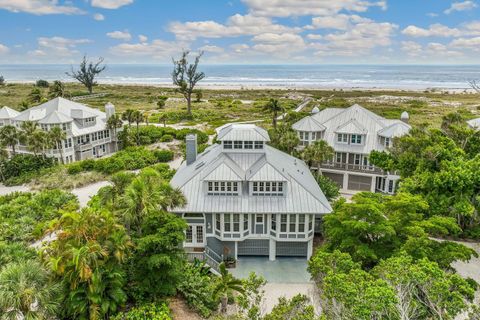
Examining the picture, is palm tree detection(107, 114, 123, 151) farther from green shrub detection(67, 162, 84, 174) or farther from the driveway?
the driveway

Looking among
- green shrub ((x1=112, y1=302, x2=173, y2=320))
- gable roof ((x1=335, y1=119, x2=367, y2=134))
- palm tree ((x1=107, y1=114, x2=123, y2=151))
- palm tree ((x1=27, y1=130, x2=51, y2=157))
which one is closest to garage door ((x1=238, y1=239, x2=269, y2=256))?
green shrub ((x1=112, y1=302, x2=173, y2=320))

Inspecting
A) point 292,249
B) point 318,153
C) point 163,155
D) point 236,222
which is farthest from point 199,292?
point 163,155

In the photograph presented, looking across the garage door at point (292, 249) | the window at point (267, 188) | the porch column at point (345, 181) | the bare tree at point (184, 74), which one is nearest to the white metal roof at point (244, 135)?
the window at point (267, 188)

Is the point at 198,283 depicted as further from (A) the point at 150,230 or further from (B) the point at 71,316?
(B) the point at 71,316

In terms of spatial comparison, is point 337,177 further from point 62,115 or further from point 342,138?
point 62,115

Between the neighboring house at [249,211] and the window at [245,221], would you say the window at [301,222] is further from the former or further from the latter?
the window at [245,221]

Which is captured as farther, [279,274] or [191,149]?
[191,149]
